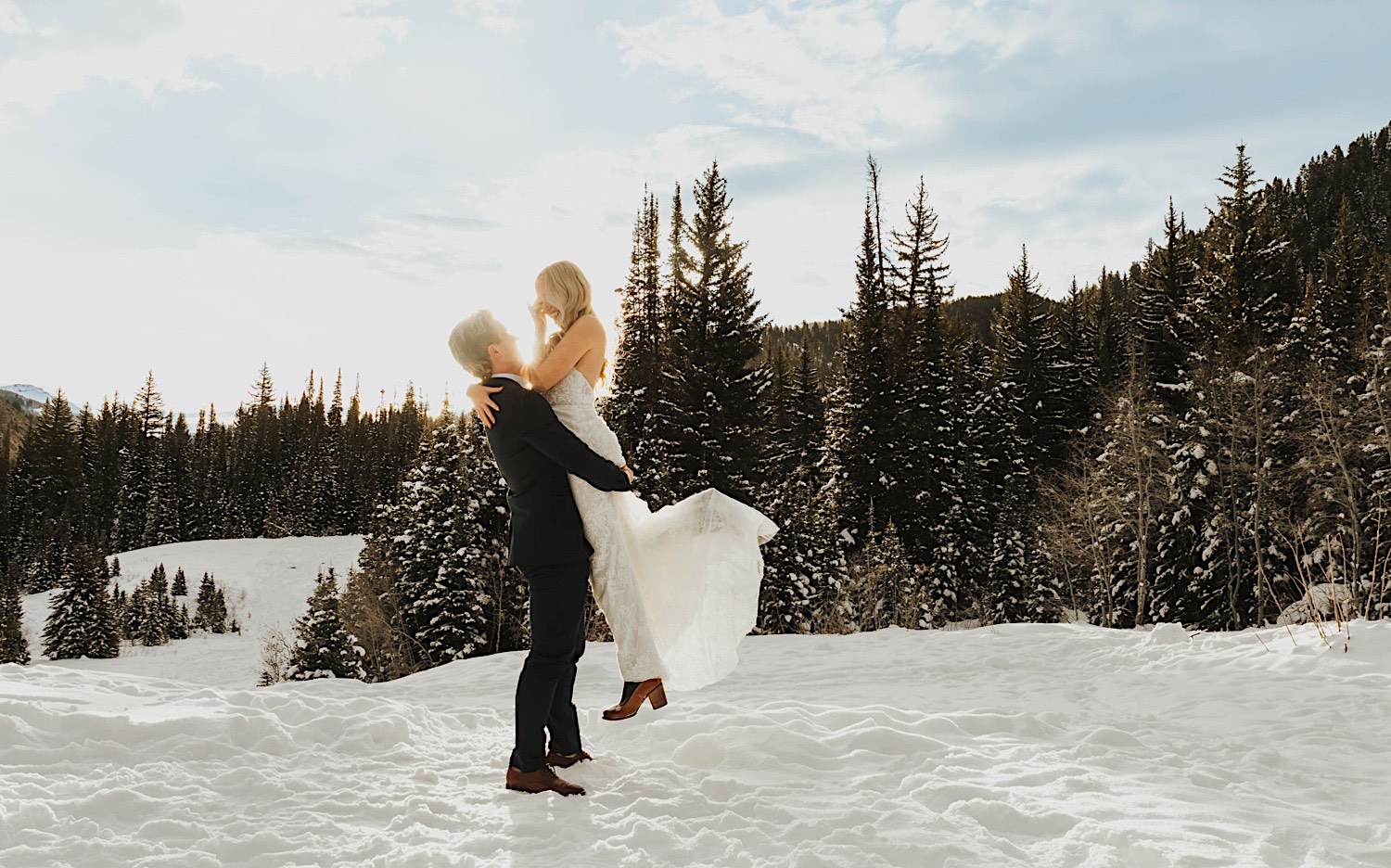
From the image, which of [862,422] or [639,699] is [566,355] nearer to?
[639,699]

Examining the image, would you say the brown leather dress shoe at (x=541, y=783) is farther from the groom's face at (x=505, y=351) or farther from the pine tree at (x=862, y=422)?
the pine tree at (x=862, y=422)

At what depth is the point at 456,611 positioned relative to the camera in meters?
23.1

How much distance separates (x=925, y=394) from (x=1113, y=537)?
8.07m

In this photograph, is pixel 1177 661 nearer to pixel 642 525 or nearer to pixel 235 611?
pixel 642 525

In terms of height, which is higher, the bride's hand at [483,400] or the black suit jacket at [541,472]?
the bride's hand at [483,400]

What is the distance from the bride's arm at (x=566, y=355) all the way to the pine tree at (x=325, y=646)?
19662 millimetres

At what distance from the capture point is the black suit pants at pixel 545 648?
365 cm

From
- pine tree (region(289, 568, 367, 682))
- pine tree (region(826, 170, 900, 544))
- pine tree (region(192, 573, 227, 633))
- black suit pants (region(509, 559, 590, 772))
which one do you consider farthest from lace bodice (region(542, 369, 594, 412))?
pine tree (region(192, 573, 227, 633))

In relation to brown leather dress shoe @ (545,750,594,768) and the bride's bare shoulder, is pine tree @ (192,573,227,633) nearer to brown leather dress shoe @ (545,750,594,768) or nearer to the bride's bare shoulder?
brown leather dress shoe @ (545,750,594,768)

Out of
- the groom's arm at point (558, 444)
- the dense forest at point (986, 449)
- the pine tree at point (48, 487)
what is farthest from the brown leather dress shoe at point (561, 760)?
the pine tree at point (48, 487)

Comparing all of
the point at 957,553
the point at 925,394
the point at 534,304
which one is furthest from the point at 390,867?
the point at 925,394

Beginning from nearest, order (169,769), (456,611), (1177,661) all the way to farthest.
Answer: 1. (169,769)
2. (1177,661)
3. (456,611)

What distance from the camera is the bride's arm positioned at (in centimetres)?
390

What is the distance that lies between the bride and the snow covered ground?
18.9 inches
